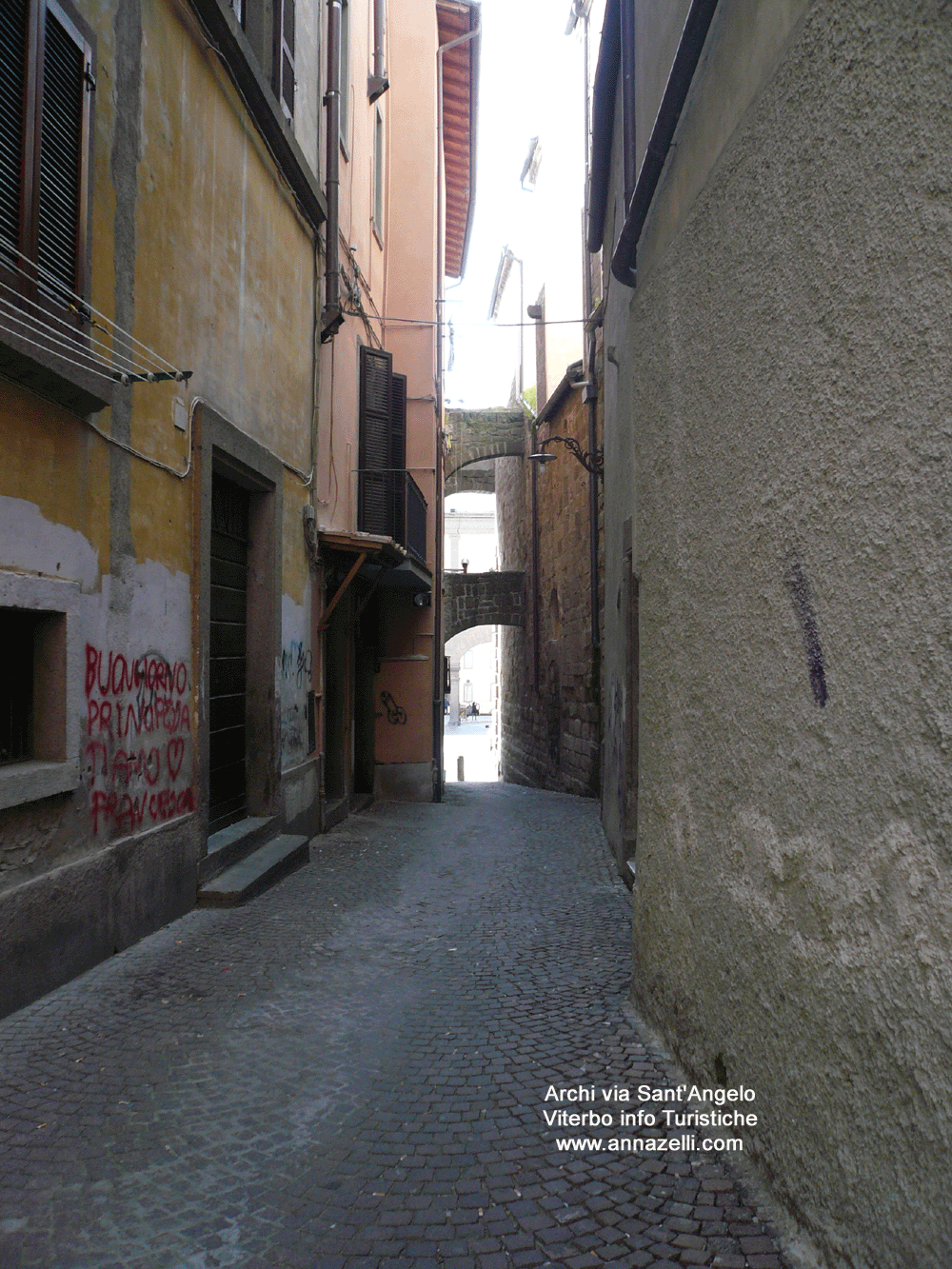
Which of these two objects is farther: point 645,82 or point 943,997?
point 645,82

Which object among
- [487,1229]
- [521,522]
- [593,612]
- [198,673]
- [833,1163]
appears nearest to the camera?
[833,1163]

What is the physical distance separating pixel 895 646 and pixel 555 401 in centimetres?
1395

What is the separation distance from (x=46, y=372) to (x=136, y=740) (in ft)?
6.61

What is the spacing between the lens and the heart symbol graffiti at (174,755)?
5.30m

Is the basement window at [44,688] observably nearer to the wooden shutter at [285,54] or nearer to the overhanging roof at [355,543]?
the overhanging roof at [355,543]

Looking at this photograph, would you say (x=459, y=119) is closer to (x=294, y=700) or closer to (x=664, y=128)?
(x=294, y=700)

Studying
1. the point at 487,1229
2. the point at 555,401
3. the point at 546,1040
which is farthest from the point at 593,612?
the point at 487,1229

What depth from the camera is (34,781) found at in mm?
3783

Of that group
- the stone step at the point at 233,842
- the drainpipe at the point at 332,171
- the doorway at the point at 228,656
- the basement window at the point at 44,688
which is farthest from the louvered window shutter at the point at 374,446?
the basement window at the point at 44,688

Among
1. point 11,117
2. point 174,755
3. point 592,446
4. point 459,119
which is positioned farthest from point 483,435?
point 11,117

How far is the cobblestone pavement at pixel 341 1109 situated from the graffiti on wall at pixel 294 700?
8.39ft

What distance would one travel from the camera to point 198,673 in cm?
574

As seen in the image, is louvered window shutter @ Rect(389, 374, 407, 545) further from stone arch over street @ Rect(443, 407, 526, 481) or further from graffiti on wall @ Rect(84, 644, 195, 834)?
stone arch over street @ Rect(443, 407, 526, 481)

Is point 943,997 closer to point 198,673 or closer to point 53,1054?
point 53,1054
